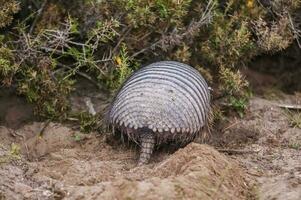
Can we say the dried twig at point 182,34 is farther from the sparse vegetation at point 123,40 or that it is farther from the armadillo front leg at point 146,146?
the armadillo front leg at point 146,146

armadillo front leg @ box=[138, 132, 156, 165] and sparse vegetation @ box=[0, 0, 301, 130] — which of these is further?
sparse vegetation @ box=[0, 0, 301, 130]

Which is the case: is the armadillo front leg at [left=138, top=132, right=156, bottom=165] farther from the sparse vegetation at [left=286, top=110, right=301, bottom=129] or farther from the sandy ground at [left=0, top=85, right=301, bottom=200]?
the sparse vegetation at [left=286, top=110, right=301, bottom=129]

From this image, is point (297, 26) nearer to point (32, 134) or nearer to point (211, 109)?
point (211, 109)

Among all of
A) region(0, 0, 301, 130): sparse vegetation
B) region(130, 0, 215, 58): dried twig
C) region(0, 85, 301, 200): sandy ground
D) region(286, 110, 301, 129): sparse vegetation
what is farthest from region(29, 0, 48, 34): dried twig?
region(286, 110, 301, 129): sparse vegetation

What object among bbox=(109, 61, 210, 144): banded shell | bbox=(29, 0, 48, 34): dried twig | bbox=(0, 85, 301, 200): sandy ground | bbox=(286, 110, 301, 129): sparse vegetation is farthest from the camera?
bbox=(29, 0, 48, 34): dried twig

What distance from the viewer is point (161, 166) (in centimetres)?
454

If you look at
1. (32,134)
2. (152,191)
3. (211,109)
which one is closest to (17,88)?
(32,134)

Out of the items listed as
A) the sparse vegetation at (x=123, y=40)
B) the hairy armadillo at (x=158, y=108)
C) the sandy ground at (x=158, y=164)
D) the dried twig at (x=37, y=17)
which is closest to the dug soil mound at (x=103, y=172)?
the sandy ground at (x=158, y=164)

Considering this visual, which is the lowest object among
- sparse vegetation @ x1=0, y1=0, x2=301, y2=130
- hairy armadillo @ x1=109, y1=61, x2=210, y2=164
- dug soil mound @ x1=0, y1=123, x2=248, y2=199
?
dug soil mound @ x1=0, y1=123, x2=248, y2=199

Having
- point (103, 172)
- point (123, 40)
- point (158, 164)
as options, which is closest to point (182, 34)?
point (123, 40)

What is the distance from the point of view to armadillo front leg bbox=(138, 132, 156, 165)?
510 centimetres

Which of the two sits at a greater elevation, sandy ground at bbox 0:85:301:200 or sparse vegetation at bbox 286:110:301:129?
sparse vegetation at bbox 286:110:301:129

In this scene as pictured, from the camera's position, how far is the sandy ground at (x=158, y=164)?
13.4 ft

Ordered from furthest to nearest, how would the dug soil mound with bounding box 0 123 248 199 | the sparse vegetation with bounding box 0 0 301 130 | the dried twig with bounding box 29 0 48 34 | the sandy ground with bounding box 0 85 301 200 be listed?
the dried twig with bounding box 29 0 48 34 → the sparse vegetation with bounding box 0 0 301 130 → the sandy ground with bounding box 0 85 301 200 → the dug soil mound with bounding box 0 123 248 199
